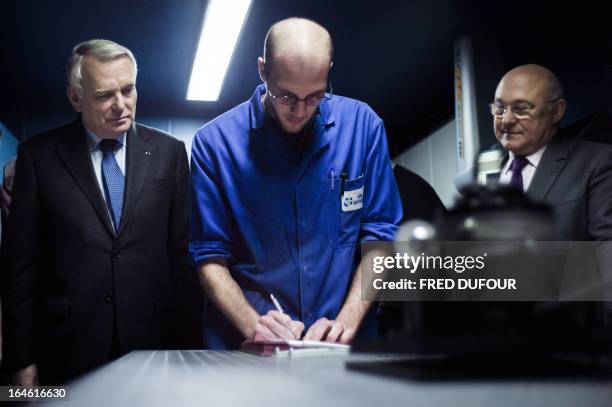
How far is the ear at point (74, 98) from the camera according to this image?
1.35 metres

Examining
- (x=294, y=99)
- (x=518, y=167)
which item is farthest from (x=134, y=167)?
(x=518, y=167)

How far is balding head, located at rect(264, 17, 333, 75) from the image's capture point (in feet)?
3.86

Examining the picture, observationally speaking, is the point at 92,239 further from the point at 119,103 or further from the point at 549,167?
the point at 549,167

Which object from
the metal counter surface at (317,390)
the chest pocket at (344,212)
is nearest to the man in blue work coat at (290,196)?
the chest pocket at (344,212)

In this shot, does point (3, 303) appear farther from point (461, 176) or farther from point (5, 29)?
point (461, 176)

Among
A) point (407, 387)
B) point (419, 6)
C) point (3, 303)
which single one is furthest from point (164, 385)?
point (419, 6)

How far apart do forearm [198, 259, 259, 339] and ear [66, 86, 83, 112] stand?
Answer: 513 mm

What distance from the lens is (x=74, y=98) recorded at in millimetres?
1362

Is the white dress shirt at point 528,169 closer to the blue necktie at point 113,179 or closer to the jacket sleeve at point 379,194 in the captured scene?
the jacket sleeve at point 379,194

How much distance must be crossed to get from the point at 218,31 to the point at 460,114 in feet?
2.39

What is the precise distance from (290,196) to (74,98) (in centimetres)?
58

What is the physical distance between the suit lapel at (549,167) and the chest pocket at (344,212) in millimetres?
423

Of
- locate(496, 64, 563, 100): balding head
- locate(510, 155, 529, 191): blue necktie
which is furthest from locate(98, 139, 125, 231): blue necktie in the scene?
locate(496, 64, 563, 100): balding head

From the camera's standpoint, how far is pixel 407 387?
1.32 ft
